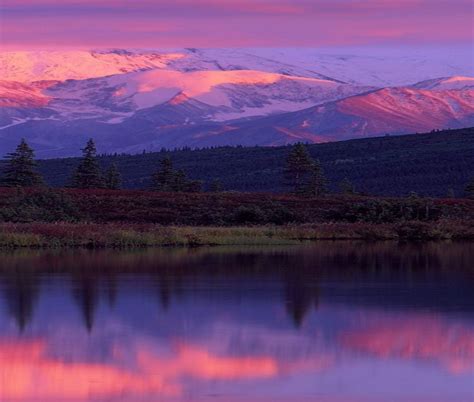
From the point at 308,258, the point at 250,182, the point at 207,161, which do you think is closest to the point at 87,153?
the point at 308,258

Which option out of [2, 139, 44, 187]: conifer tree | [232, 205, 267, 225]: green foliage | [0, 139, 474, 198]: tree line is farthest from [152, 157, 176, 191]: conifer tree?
[232, 205, 267, 225]: green foliage

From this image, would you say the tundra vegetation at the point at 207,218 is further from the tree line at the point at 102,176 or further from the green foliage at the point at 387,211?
the tree line at the point at 102,176

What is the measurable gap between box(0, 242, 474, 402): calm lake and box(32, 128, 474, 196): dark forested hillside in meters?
95.8

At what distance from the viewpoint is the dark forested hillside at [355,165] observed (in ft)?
462

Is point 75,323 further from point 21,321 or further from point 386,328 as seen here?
point 386,328

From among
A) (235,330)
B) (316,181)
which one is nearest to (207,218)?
(316,181)

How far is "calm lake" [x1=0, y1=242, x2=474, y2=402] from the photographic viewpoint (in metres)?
17.0

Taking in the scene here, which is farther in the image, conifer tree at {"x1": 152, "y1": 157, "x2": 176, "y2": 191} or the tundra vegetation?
conifer tree at {"x1": 152, "y1": 157, "x2": 176, "y2": 191}

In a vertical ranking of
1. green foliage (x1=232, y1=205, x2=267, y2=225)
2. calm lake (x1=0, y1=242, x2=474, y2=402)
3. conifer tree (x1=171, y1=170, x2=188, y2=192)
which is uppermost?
conifer tree (x1=171, y1=170, x2=188, y2=192)

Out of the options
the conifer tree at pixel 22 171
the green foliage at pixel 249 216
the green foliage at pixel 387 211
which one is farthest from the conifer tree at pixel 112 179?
the green foliage at pixel 249 216

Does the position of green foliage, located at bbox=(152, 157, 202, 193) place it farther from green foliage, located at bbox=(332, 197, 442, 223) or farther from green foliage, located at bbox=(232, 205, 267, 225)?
green foliage, located at bbox=(232, 205, 267, 225)

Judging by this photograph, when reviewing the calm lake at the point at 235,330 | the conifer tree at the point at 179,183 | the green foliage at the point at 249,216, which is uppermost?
the conifer tree at the point at 179,183

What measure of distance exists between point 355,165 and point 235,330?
13619 centimetres

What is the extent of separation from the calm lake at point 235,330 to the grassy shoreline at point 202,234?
5860 millimetres
